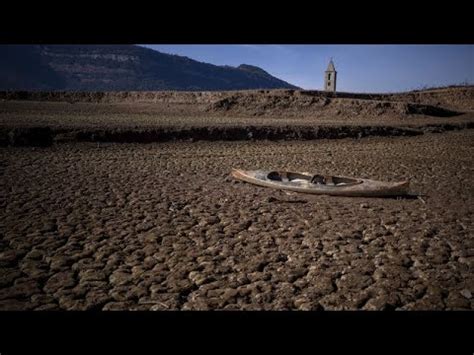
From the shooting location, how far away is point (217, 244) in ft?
11.9

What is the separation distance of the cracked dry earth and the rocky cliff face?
2886 inches

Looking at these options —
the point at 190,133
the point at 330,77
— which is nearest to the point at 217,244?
the point at 190,133

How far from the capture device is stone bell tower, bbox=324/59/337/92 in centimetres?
3728

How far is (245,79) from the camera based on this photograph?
396ft

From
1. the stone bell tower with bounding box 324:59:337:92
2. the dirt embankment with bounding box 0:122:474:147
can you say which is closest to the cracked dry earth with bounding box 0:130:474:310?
the dirt embankment with bounding box 0:122:474:147

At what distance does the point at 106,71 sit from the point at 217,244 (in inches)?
3838

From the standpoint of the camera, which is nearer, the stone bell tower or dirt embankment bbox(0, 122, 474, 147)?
dirt embankment bbox(0, 122, 474, 147)

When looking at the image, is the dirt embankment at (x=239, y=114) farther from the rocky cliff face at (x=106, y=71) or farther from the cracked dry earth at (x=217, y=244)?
the rocky cliff face at (x=106, y=71)

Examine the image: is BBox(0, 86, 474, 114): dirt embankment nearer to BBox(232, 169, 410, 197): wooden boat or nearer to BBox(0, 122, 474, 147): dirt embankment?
BBox(0, 122, 474, 147): dirt embankment

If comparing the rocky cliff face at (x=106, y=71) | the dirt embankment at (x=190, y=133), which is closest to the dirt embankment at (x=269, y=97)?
the dirt embankment at (x=190, y=133)
